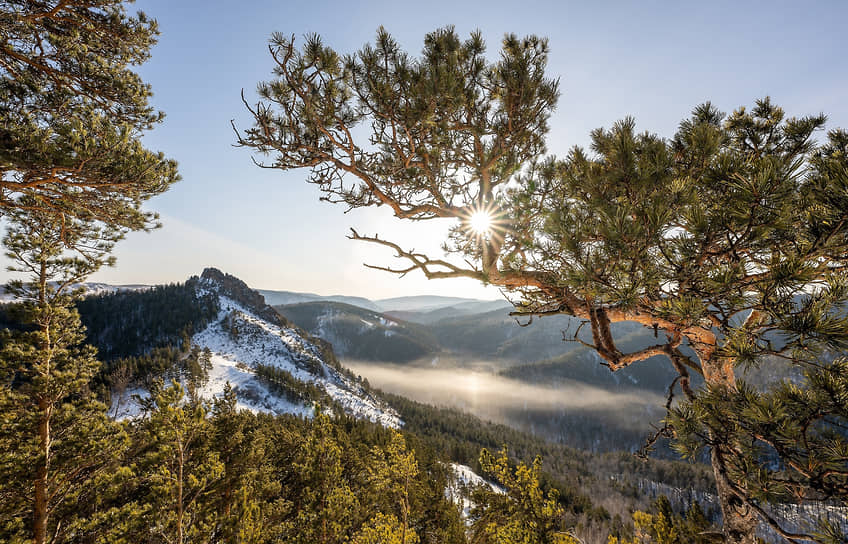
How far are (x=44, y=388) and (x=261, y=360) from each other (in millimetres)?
99545

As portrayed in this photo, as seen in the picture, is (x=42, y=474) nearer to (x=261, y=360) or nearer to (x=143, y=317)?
(x=261, y=360)

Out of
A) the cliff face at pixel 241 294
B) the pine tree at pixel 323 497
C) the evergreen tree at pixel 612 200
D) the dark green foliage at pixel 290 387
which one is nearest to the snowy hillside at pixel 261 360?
the cliff face at pixel 241 294

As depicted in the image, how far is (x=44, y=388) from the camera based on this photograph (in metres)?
5.75

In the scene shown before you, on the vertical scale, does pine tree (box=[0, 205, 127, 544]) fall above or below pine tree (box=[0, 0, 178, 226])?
below

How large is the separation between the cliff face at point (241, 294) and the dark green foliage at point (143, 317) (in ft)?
41.3

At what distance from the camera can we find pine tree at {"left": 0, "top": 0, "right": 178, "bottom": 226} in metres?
4.15

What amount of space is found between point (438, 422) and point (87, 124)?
314 ft

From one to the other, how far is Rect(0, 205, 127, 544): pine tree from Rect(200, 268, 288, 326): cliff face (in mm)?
131543

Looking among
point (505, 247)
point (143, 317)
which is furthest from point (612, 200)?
point (143, 317)

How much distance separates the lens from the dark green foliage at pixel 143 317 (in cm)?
9406

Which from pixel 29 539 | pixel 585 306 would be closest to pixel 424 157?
pixel 585 306

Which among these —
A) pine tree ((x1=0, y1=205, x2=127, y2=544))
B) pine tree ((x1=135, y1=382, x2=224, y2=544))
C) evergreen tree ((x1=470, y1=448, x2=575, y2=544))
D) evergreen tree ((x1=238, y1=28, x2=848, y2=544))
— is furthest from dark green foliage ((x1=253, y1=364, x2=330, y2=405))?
evergreen tree ((x1=238, y1=28, x2=848, y2=544))

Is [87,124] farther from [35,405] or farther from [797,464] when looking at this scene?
[797,464]

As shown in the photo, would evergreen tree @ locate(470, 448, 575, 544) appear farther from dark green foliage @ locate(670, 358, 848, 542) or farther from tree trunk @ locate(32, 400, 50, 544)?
tree trunk @ locate(32, 400, 50, 544)
